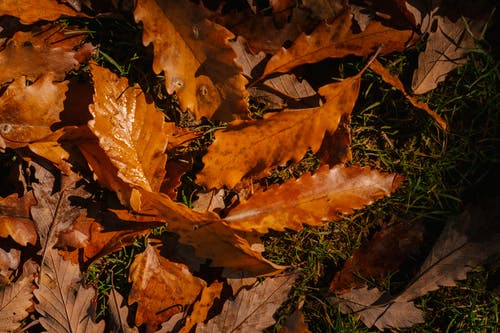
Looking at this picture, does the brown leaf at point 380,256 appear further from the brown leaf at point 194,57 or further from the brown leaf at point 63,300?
the brown leaf at point 63,300

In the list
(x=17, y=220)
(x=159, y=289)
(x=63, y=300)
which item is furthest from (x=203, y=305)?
(x=17, y=220)

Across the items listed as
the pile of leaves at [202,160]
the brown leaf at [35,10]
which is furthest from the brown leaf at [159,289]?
the brown leaf at [35,10]

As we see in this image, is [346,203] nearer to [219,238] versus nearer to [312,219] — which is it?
[312,219]

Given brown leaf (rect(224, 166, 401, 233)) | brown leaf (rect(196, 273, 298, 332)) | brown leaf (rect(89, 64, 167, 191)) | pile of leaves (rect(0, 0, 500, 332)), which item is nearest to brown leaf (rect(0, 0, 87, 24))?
pile of leaves (rect(0, 0, 500, 332))

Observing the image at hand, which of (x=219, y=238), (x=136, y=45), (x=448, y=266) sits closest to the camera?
(x=219, y=238)

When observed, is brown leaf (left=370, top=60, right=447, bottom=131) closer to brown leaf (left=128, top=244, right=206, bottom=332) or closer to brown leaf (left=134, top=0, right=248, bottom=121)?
brown leaf (left=134, top=0, right=248, bottom=121)

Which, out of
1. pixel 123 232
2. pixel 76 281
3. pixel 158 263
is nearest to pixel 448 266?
pixel 158 263

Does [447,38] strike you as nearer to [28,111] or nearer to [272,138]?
[272,138]
